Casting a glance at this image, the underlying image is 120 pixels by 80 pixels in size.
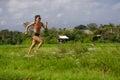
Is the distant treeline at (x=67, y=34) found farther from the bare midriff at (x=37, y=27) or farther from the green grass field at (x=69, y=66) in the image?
the green grass field at (x=69, y=66)

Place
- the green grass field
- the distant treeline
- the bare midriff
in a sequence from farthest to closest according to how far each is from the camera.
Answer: the distant treeline < the bare midriff < the green grass field

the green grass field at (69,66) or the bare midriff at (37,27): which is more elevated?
the bare midriff at (37,27)

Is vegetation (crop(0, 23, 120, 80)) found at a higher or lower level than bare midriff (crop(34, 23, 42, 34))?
lower

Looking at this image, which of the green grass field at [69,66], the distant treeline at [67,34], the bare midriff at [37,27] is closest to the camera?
the green grass field at [69,66]

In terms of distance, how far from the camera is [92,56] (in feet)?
34.7

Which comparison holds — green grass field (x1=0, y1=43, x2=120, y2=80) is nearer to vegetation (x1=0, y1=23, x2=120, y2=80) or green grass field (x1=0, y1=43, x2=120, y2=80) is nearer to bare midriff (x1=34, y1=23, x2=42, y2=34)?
vegetation (x1=0, y1=23, x2=120, y2=80)

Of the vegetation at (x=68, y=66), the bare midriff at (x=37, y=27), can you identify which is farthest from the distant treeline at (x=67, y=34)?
the vegetation at (x=68, y=66)

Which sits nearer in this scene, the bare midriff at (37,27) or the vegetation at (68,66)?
the vegetation at (68,66)

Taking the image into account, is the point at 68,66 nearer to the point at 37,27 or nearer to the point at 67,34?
the point at 37,27

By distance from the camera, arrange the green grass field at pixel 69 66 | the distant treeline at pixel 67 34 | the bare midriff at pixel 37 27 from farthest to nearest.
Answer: the distant treeline at pixel 67 34
the bare midriff at pixel 37 27
the green grass field at pixel 69 66

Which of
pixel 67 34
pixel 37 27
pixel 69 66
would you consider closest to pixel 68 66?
pixel 69 66

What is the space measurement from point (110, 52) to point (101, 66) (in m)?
0.70

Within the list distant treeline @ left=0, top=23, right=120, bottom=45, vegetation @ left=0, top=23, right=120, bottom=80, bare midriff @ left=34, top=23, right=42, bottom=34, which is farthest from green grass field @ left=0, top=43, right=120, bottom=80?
distant treeline @ left=0, top=23, right=120, bottom=45

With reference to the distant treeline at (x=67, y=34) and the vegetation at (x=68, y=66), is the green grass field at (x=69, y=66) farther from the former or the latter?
the distant treeline at (x=67, y=34)
